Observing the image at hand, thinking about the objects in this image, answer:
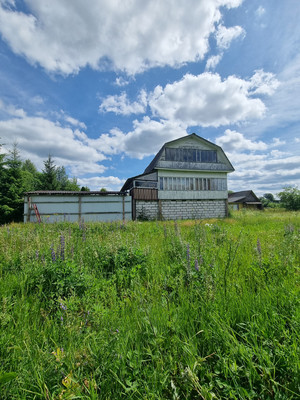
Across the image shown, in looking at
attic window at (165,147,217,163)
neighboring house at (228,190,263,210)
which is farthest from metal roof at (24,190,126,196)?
neighboring house at (228,190,263,210)

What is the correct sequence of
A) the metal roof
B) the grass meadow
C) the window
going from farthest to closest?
the window → the metal roof → the grass meadow

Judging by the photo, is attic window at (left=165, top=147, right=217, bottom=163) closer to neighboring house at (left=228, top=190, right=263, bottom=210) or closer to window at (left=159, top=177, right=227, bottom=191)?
window at (left=159, top=177, right=227, bottom=191)

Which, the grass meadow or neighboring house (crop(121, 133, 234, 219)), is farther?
neighboring house (crop(121, 133, 234, 219))

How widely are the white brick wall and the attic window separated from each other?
5127mm

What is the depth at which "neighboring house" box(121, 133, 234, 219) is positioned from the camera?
19.9 metres

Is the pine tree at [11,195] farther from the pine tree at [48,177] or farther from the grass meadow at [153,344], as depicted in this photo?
the grass meadow at [153,344]

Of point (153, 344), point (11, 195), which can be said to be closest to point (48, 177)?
point (11, 195)

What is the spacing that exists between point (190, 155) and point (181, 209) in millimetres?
6825

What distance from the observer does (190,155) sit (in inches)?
870

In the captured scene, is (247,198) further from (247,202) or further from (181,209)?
(181,209)

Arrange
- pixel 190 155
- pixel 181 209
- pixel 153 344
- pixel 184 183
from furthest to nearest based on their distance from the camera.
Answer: pixel 190 155 → pixel 184 183 → pixel 181 209 → pixel 153 344

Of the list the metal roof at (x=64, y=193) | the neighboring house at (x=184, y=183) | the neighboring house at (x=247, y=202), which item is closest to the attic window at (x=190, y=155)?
the neighboring house at (x=184, y=183)

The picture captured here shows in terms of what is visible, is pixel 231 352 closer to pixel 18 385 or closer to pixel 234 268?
pixel 18 385

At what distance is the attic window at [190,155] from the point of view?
69.5 ft
